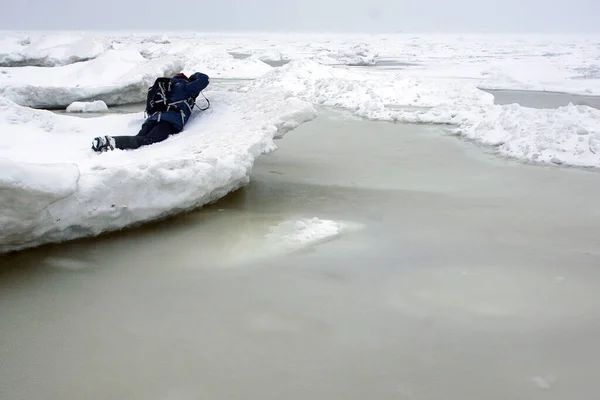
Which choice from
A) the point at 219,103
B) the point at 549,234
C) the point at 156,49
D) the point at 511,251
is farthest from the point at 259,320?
the point at 156,49

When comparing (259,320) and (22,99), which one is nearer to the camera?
(259,320)

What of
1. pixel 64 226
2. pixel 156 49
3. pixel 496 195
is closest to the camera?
pixel 64 226

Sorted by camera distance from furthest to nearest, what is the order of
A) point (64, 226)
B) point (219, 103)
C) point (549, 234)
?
1. point (219, 103)
2. point (549, 234)
3. point (64, 226)

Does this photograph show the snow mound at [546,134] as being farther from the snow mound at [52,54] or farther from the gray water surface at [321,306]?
the snow mound at [52,54]

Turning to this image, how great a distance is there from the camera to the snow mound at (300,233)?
2.83 meters

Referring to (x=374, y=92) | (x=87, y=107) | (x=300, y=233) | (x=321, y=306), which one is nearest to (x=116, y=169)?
(x=300, y=233)

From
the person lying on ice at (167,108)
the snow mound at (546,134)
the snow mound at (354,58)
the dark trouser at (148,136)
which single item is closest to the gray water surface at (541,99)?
the snow mound at (546,134)

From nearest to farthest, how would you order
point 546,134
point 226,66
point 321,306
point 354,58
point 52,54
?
point 321,306, point 546,134, point 52,54, point 226,66, point 354,58

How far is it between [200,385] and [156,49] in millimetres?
24735

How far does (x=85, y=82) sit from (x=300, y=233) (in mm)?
7431

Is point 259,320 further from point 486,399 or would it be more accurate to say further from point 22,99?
point 22,99

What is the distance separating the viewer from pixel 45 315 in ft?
6.95

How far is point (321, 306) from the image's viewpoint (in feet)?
7.25

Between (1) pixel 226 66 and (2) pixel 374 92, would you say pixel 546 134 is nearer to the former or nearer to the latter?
(2) pixel 374 92
